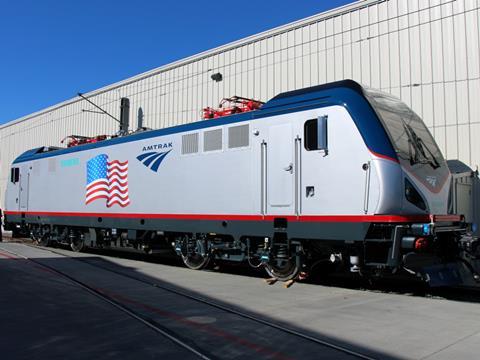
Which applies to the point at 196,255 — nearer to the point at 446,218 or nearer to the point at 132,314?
the point at 132,314

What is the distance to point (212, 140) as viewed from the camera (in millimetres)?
11617

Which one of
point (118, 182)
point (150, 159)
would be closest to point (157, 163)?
point (150, 159)

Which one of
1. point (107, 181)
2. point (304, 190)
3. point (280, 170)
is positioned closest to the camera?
point (304, 190)

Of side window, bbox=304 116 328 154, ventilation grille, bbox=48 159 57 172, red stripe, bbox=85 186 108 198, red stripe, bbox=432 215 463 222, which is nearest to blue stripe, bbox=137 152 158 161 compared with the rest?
red stripe, bbox=85 186 108 198

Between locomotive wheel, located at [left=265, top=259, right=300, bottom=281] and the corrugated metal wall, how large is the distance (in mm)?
5744

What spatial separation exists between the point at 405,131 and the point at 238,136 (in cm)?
353

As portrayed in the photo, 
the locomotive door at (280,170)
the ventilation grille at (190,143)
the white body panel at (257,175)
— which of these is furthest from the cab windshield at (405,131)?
the ventilation grille at (190,143)

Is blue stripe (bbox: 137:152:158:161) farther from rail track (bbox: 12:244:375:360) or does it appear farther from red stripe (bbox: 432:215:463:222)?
red stripe (bbox: 432:215:463:222)

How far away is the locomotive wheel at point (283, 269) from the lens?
10258 millimetres

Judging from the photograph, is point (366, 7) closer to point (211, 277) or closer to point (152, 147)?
point (152, 147)

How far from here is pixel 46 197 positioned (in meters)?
18.4

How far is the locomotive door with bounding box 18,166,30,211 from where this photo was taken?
20000 mm

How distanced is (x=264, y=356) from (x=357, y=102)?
514 cm

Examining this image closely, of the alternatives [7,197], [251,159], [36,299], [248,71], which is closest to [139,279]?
[36,299]
